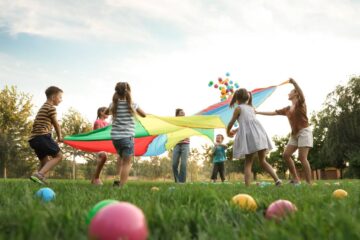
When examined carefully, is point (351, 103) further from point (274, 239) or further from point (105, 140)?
point (274, 239)

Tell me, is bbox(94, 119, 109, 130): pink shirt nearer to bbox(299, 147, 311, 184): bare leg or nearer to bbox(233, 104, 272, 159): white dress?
bbox(233, 104, 272, 159): white dress

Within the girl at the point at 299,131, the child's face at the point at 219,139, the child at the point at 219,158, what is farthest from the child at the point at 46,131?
the child's face at the point at 219,139

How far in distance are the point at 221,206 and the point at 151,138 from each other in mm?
5867

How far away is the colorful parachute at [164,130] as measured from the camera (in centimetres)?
693

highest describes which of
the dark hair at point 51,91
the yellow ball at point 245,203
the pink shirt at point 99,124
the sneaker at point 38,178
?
the dark hair at point 51,91

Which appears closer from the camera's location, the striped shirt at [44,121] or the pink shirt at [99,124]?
the striped shirt at [44,121]

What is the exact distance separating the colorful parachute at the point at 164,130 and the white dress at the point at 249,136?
158cm

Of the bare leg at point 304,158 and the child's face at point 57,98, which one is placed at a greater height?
the child's face at point 57,98

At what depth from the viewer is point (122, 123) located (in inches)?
197

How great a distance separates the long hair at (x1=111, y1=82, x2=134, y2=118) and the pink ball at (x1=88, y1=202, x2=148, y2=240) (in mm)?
3951

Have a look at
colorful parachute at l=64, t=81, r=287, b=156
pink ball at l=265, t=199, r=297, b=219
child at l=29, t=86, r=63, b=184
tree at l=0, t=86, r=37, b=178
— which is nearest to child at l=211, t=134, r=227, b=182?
colorful parachute at l=64, t=81, r=287, b=156

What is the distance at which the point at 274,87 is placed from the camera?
7668mm

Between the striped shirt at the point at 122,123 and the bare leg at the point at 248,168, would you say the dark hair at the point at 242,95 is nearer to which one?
the bare leg at the point at 248,168

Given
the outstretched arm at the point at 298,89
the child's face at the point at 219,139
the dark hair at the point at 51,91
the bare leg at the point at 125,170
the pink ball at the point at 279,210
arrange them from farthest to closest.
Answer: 1. the child's face at the point at 219,139
2. the outstretched arm at the point at 298,89
3. the dark hair at the point at 51,91
4. the bare leg at the point at 125,170
5. the pink ball at the point at 279,210
